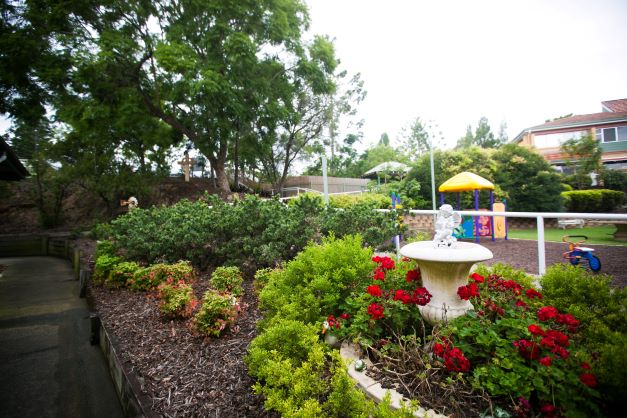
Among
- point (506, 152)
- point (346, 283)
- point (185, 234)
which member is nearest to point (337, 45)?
point (506, 152)

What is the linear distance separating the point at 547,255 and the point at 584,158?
1392cm

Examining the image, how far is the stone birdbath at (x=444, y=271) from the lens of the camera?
2.01m

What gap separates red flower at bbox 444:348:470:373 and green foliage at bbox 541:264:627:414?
0.56 meters

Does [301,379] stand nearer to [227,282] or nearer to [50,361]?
[227,282]

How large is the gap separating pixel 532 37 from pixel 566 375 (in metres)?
7.97

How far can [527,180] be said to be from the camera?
12273 mm

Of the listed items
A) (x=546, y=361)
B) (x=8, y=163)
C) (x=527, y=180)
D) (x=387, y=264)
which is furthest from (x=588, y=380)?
(x=527, y=180)

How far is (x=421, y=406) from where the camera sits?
5.16 ft

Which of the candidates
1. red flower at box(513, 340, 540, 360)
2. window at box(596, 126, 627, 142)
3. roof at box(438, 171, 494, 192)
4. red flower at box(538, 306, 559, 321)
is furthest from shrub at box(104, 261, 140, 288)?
window at box(596, 126, 627, 142)

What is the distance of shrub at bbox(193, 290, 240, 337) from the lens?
→ 2781 mm

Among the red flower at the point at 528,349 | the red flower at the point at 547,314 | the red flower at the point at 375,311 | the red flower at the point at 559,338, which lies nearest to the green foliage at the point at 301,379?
the red flower at the point at 375,311

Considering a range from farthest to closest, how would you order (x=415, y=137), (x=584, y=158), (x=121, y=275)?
(x=415, y=137)
(x=584, y=158)
(x=121, y=275)

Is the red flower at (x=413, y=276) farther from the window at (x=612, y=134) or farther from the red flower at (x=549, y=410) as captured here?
the window at (x=612, y=134)

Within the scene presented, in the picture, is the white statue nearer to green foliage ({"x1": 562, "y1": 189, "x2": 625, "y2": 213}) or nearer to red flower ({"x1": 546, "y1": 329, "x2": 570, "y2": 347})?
red flower ({"x1": 546, "y1": 329, "x2": 570, "y2": 347})
